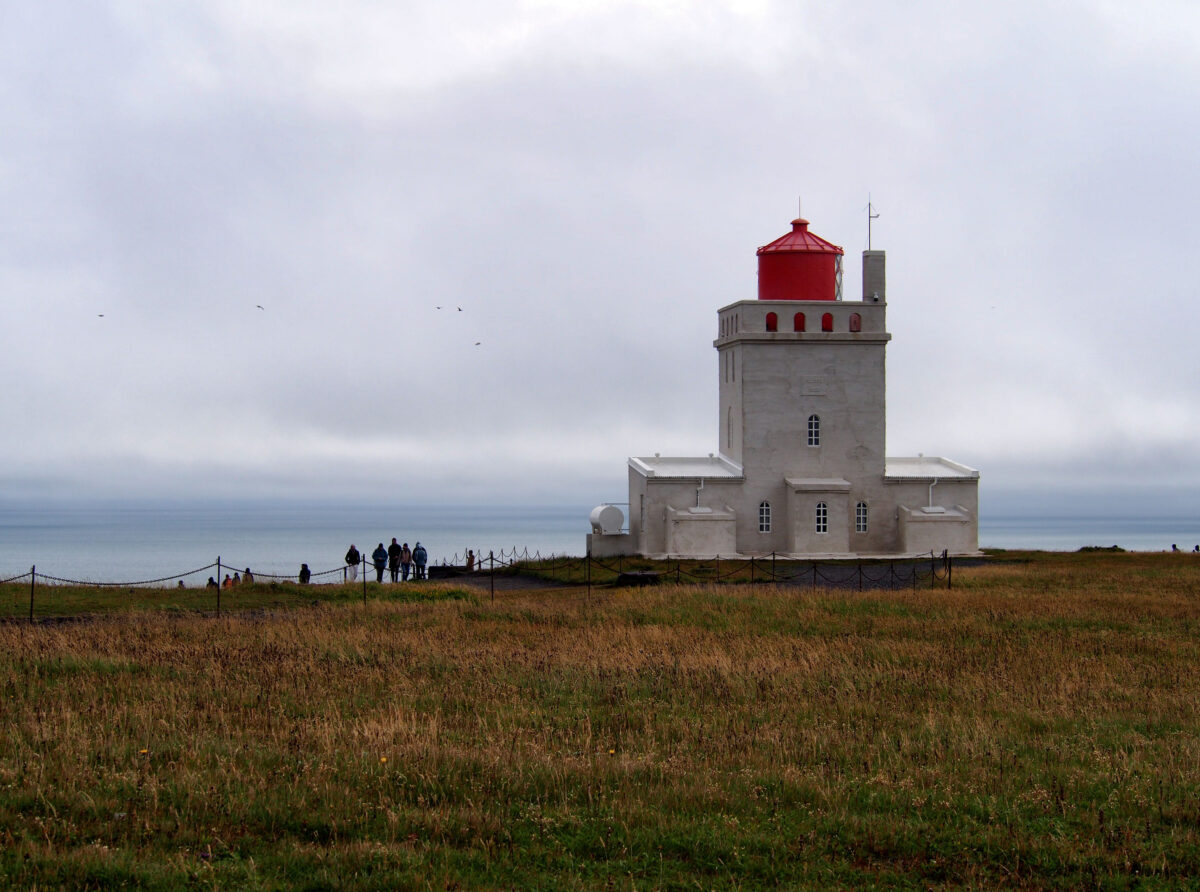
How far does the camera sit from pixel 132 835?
7.81 metres

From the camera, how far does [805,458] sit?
41594 mm

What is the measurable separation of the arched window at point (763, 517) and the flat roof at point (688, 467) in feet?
4.48

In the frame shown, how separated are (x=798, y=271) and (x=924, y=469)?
8434mm

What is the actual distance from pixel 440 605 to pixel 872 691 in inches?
490

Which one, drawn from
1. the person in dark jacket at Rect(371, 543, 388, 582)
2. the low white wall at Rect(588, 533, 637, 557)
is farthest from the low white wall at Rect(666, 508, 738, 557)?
the person in dark jacket at Rect(371, 543, 388, 582)

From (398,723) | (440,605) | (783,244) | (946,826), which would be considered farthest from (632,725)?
(783,244)

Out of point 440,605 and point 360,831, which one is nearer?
point 360,831

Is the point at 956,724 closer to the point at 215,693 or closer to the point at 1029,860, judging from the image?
the point at 1029,860

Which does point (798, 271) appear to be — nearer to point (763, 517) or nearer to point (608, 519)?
point (763, 517)

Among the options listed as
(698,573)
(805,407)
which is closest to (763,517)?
(805,407)

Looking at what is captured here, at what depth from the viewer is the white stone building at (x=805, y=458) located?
4066cm

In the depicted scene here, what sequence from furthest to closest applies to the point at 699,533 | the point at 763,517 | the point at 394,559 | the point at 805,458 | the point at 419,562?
the point at 805,458
the point at 763,517
the point at 699,533
the point at 394,559
the point at 419,562

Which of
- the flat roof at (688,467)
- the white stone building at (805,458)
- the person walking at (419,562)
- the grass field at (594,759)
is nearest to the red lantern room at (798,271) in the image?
the white stone building at (805,458)

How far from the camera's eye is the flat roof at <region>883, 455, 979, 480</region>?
139 feet
